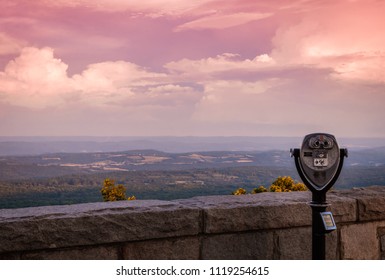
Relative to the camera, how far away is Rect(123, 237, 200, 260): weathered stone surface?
344 centimetres

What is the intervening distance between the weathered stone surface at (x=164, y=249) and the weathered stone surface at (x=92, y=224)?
0.07 meters

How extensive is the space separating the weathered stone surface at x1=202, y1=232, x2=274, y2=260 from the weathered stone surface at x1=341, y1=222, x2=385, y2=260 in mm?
Result: 724

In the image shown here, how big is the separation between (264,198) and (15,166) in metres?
75.9

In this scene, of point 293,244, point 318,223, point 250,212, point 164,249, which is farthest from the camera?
point 293,244

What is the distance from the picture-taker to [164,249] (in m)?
3.53

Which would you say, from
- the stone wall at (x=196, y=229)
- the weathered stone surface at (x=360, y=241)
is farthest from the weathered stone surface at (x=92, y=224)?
the weathered stone surface at (x=360, y=241)

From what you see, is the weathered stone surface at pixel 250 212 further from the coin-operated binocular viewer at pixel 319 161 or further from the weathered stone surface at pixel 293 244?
the coin-operated binocular viewer at pixel 319 161

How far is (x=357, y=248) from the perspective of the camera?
4230 mm

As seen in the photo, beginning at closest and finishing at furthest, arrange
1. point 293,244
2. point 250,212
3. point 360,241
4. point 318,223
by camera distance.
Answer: point 318,223 < point 250,212 < point 293,244 < point 360,241

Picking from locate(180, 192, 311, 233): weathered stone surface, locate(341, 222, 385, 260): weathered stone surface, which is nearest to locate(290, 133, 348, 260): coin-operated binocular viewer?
locate(180, 192, 311, 233): weathered stone surface

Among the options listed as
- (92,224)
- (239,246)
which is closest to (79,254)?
(92,224)

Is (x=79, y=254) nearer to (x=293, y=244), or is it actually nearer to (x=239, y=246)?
(x=239, y=246)

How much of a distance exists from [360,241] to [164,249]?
1765 mm
